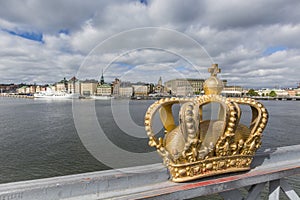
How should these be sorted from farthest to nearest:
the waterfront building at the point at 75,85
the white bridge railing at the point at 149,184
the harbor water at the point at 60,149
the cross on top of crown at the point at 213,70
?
1. the waterfront building at the point at 75,85
2. the harbor water at the point at 60,149
3. the cross on top of crown at the point at 213,70
4. the white bridge railing at the point at 149,184

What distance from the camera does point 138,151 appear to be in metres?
9.28

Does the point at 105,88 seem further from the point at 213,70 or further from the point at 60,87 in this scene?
the point at 60,87

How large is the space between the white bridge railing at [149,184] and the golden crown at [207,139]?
10cm

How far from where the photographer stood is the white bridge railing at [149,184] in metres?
1.58

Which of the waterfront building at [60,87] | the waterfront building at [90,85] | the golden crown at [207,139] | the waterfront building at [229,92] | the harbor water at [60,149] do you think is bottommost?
the harbor water at [60,149]

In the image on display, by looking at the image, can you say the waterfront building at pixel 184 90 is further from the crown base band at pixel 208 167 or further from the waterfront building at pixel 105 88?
the waterfront building at pixel 105 88

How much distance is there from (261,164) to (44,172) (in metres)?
6.54

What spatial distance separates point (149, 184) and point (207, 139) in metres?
0.66

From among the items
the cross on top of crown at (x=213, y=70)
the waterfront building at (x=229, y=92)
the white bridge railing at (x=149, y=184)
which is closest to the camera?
the white bridge railing at (x=149, y=184)

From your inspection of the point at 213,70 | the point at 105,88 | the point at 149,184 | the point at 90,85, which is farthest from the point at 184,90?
the point at 105,88

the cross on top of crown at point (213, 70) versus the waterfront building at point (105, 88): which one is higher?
the cross on top of crown at point (213, 70)

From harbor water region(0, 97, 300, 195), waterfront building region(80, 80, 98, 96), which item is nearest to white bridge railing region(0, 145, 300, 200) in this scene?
harbor water region(0, 97, 300, 195)

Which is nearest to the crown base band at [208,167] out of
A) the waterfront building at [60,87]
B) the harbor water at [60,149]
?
the harbor water at [60,149]

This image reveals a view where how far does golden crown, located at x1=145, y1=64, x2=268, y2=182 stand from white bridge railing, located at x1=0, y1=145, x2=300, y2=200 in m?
0.10
